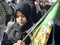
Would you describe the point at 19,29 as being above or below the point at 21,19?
below

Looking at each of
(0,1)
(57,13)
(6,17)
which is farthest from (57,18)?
(0,1)

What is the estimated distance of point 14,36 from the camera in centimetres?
500

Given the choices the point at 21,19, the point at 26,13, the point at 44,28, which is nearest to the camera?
the point at 44,28

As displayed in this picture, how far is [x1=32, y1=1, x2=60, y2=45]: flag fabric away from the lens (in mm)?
4496

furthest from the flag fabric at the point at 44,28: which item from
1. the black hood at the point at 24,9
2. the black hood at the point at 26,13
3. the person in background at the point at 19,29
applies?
the black hood at the point at 24,9

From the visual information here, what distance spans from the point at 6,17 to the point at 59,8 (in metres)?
6.06

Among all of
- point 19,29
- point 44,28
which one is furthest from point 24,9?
point 44,28

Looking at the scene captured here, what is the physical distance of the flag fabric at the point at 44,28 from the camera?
450 centimetres

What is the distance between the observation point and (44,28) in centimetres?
456

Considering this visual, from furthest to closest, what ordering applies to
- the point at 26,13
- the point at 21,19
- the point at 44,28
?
Answer: the point at 26,13 → the point at 21,19 → the point at 44,28

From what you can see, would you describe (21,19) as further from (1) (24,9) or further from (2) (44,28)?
(2) (44,28)

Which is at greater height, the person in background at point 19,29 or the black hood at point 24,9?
the black hood at point 24,9

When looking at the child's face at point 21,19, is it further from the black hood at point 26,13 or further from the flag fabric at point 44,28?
the flag fabric at point 44,28

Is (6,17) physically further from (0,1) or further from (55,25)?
(55,25)
